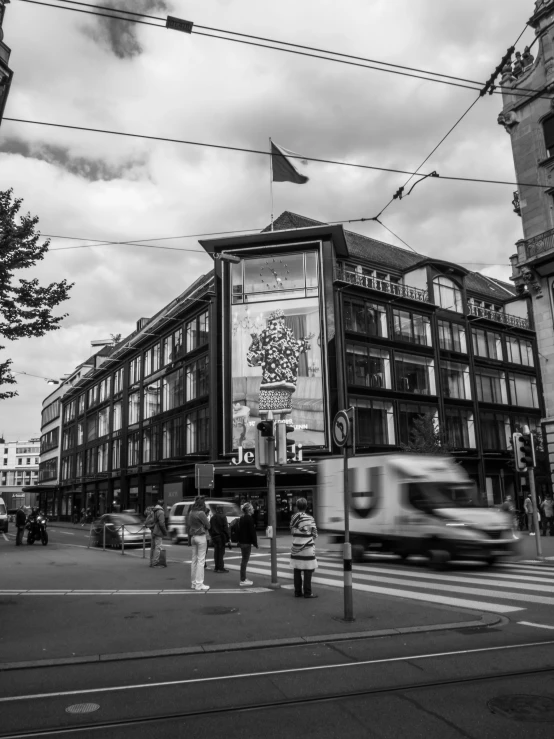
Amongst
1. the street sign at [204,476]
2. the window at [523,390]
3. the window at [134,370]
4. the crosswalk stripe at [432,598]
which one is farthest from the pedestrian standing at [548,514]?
the window at [134,370]

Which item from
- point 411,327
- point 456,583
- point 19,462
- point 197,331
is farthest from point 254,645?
point 19,462

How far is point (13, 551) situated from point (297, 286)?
24.9 m

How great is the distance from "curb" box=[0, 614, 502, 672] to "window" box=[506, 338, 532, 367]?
47.9 m

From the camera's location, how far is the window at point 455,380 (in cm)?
4738

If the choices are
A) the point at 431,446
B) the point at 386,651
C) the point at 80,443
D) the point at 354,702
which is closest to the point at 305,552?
the point at 386,651

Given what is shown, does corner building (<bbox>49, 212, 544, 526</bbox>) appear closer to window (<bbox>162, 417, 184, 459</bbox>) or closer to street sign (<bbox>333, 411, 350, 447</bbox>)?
window (<bbox>162, 417, 184, 459</bbox>)

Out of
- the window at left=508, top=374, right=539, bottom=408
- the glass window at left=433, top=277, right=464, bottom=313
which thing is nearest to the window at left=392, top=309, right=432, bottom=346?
the glass window at left=433, top=277, right=464, bottom=313

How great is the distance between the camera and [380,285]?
152 feet

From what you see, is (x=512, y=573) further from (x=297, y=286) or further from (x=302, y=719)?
(x=297, y=286)

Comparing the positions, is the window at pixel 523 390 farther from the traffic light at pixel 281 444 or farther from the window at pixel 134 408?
the traffic light at pixel 281 444

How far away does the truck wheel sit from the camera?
14.6 metres

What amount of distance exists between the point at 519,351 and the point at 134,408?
3467 centimetres

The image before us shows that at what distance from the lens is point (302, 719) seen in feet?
16.5

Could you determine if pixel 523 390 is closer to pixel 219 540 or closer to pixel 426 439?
pixel 426 439
